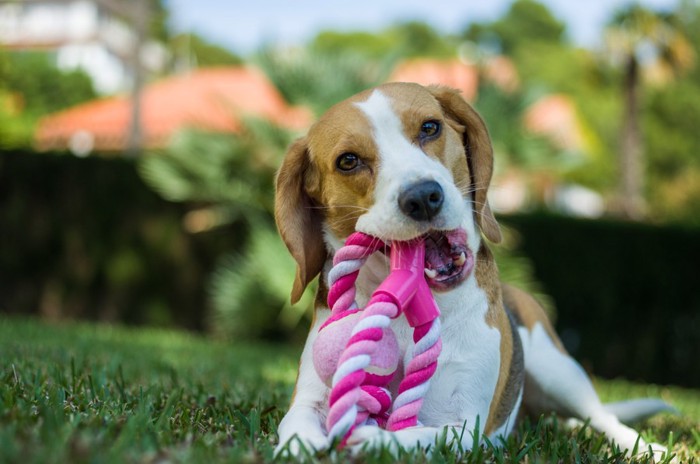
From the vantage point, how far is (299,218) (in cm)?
370

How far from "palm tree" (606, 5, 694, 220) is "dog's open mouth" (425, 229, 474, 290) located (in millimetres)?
20088

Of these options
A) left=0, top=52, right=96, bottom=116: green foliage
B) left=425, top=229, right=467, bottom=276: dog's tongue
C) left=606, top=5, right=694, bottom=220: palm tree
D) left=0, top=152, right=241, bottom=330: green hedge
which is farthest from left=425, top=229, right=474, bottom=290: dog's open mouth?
left=0, top=52, right=96, bottom=116: green foliage

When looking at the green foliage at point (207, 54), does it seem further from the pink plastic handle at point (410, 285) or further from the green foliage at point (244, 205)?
the pink plastic handle at point (410, 285)

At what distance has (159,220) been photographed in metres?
12.7

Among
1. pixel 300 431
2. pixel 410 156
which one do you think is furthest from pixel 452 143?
pixel 300 431

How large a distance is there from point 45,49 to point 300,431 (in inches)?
2130

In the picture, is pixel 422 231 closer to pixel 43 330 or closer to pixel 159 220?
pixel 43 330

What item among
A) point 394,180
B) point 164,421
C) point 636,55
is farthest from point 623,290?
point 636,55

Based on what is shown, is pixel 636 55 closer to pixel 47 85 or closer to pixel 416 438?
pixel 416 438

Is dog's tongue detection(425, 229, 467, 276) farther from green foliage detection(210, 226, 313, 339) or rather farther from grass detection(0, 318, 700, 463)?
green foliage detection(210, 226, 313, 339)

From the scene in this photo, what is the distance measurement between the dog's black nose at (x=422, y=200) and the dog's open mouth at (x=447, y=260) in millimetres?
230

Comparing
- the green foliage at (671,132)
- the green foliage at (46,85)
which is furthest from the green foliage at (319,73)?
the green foliage at (671,132)

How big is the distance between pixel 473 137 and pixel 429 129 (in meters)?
0.43

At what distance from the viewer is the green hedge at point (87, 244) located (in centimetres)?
1269
